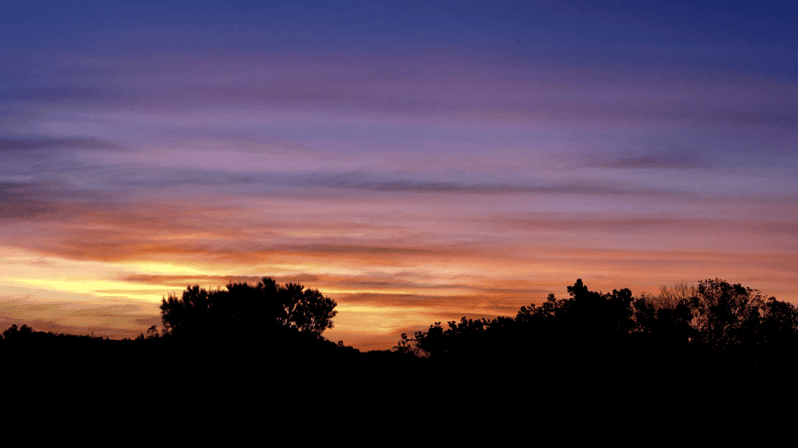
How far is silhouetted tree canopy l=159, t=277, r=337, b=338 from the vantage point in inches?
2377

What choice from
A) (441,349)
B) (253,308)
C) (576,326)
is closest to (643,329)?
(576,326)

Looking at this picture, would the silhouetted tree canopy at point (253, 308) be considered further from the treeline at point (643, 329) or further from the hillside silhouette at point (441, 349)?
the treeline at point (643, 329)

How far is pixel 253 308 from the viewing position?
6081cm

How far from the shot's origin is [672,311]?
56656 mm

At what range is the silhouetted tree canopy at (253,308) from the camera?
198ft

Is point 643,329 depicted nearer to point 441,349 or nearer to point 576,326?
A: point 576,326

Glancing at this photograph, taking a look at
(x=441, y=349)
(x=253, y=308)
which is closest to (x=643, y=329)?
(x=441, y=349)

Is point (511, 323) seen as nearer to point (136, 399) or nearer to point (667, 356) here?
point (667, 356)

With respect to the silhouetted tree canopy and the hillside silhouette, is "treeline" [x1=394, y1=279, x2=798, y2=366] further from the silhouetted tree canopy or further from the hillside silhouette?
the silhouetted tree canopy

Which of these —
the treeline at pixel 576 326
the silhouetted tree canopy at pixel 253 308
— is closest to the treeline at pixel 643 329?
the treeline at pixel 576 326

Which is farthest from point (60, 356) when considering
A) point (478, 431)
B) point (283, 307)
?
point (283, 307)

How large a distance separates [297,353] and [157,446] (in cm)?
1230

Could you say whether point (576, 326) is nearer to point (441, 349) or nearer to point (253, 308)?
point (441, 349)

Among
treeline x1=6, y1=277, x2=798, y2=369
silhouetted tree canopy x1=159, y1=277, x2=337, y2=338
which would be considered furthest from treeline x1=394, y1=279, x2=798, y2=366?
silhouetted tree canopy x1=159, y1=277, x2=337, y2=338
